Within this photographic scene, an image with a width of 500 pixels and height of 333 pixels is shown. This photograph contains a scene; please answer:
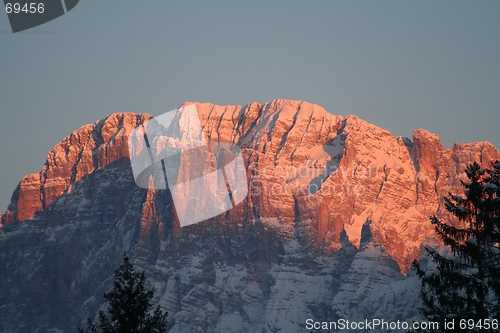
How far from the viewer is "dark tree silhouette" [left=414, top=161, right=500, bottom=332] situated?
Answer: 51.2 m

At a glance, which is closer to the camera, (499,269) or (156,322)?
(499,269)

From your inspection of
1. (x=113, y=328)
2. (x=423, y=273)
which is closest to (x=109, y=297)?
(x=113, y=328)

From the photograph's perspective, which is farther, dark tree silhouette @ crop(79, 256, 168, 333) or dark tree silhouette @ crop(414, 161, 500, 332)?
dark tree silhouette @ crop(79, 256, 168, 333)

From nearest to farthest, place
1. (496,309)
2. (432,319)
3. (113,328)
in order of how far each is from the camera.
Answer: (496,309), (432,319), (113,328)

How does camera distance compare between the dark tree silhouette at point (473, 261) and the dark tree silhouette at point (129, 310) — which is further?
the dark tree silhouette at point (129, 310)

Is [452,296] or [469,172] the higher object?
[469,172]

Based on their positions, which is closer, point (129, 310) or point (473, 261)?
point (473, 261)

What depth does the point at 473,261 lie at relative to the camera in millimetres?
52000

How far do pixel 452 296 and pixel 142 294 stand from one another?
1645 centimetres

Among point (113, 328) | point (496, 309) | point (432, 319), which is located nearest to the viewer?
point (496, 309)

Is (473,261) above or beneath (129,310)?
above

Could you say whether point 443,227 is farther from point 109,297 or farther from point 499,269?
point 109,297

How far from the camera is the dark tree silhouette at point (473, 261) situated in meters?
51.2

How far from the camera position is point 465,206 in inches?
2053
